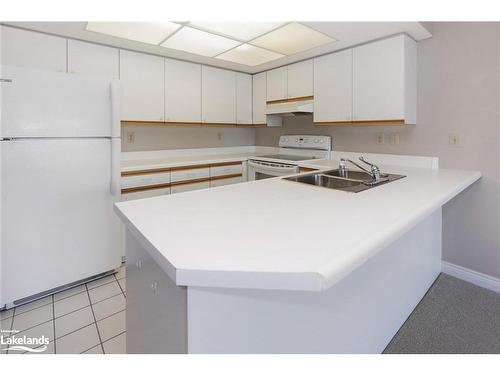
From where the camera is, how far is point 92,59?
8.79ft

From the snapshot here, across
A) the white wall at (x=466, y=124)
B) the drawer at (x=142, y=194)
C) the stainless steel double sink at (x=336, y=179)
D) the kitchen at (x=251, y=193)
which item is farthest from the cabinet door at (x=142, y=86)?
the white wall at (x=466, y=124)

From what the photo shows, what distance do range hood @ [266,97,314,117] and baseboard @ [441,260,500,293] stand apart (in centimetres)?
189

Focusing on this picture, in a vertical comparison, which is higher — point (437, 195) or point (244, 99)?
point (244, 99)

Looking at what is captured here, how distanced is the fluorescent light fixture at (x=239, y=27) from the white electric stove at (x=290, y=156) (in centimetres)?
125

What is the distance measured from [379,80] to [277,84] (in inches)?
50.8

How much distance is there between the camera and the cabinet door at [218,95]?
3.53 metres

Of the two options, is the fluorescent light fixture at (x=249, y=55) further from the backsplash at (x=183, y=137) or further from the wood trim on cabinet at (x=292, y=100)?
the backsplash at (x=183, y=137)

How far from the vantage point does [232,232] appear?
99 centimetres

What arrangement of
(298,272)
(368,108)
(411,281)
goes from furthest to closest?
(368,108)
(411,281)
(298,272)

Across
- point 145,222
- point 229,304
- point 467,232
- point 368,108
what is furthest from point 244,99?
point 229,304

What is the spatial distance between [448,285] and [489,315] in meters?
0.40

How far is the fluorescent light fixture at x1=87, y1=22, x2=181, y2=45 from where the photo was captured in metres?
2.30

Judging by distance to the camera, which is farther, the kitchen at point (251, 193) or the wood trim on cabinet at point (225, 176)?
the wood trim on cabinet at point (225, 176)
